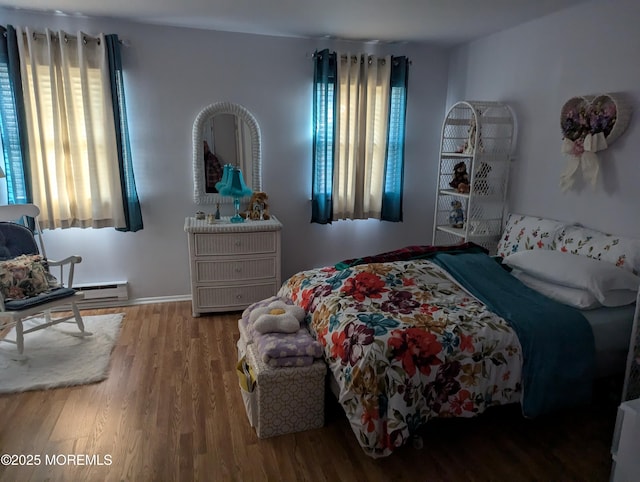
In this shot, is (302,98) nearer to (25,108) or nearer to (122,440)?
(25,108)

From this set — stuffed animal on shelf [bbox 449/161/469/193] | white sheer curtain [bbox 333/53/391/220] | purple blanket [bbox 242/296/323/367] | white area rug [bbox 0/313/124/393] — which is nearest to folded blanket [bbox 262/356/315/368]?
purple blanket [bbox 242/296/323/367]

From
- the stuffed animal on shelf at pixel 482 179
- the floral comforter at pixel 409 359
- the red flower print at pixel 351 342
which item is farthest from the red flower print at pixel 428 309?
the stuffed animal on shelf at pixel 482 179

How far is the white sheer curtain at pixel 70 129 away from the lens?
3402 millimetres

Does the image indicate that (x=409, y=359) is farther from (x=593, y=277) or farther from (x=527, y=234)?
(x=527, y=234)

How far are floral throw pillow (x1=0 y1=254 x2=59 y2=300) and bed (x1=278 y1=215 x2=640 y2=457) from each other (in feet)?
6.04

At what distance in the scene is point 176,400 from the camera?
2.55 metres

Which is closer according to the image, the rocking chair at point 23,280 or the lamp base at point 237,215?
the rocking chair at point 23,280

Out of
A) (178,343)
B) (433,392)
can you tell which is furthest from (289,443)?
(178,343)

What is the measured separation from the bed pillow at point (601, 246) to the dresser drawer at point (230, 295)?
2.34 meters

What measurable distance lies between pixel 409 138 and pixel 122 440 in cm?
367

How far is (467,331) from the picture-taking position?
2.14 m

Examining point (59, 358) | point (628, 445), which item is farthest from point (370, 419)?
point (59, 358)

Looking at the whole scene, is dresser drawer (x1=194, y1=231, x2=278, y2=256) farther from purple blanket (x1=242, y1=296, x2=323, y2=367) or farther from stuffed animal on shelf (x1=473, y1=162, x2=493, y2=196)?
stuffed animal on shelf (x1=473, y1=162, x2=493, y2=196)

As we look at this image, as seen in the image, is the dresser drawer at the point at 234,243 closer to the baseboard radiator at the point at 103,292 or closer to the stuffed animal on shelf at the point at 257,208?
the stuffed animal on shelf at the point at 257,208
